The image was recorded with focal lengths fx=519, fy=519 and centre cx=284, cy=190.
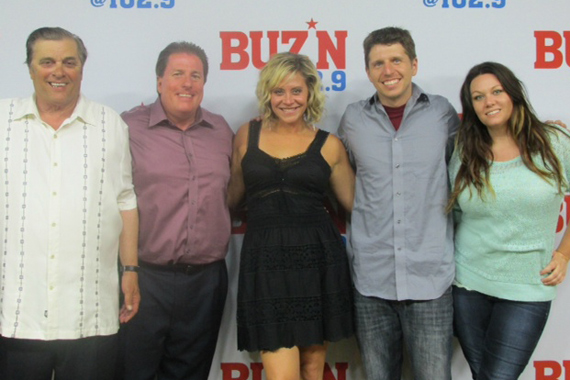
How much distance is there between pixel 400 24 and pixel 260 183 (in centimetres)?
99

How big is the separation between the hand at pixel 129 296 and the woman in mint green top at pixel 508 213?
1.16 m

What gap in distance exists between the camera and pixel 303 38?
7.38 feet

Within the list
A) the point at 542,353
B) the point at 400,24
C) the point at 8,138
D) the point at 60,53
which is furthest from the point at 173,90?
the point at 542,353

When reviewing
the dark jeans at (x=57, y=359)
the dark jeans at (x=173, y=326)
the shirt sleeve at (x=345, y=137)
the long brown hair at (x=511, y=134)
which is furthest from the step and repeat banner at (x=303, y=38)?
the dark jeans at (x=57, y=359)

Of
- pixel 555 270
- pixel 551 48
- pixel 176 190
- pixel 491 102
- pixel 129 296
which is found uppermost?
pixel 551 48

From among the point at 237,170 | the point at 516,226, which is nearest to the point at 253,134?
the point at 237,170

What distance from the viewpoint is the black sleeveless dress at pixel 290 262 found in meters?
1.79

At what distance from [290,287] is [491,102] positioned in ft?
3.03

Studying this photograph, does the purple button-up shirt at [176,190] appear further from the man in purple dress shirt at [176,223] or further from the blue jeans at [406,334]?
the blue jeans at [406,334]

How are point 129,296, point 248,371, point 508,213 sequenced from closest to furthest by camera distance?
point 508,213 → point 129,296 → point 248,371

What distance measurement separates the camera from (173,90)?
188cm

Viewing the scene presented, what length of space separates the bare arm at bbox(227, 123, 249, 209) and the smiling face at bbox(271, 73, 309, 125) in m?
0.19

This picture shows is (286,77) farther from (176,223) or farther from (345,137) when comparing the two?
(176,223)

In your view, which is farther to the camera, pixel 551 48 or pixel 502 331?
pixel 551 48
